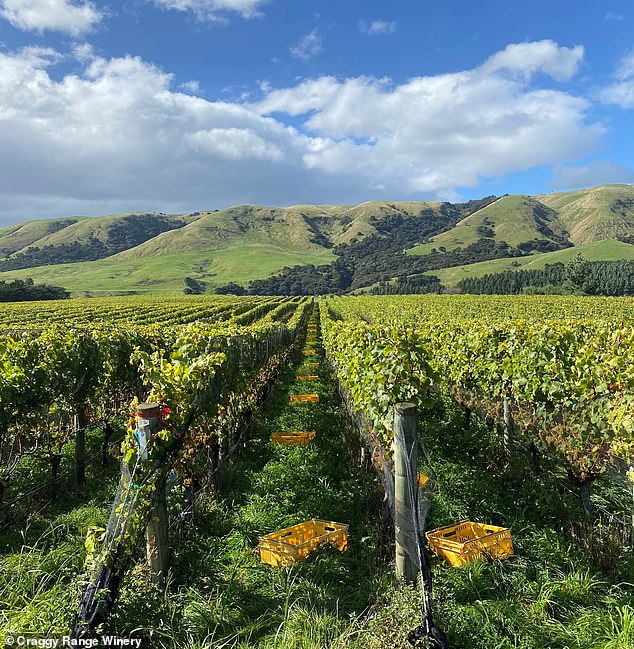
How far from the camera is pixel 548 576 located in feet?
15.2

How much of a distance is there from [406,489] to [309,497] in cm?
304

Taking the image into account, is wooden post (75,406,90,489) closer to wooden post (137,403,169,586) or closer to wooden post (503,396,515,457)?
wooden post (137,403,169,586)

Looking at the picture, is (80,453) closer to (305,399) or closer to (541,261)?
(305,399)

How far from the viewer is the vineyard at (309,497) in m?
3.92

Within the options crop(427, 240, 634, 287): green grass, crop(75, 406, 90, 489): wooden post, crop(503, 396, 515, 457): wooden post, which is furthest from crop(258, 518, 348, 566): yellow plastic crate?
crop(427, 240, 634, 287): green grass

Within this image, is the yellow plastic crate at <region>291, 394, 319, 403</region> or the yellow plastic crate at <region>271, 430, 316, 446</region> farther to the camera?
the yellow plastic crate at <region>291, 394, 319, 403</region>

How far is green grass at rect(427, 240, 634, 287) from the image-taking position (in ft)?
483

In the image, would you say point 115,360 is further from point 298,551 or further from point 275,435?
point 298,551

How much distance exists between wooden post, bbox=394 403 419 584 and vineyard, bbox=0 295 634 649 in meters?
0.19

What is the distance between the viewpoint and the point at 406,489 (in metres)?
4.36

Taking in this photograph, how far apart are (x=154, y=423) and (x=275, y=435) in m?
5.67

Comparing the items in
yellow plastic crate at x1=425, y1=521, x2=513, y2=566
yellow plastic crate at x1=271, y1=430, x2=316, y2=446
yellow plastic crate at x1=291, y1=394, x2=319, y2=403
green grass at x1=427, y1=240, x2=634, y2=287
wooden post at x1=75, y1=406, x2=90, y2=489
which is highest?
green grass at x1=427, y1=240, x2=634, y2=287

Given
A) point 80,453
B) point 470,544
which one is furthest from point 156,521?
point 80,453

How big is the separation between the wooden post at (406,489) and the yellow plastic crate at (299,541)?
1.24 m
